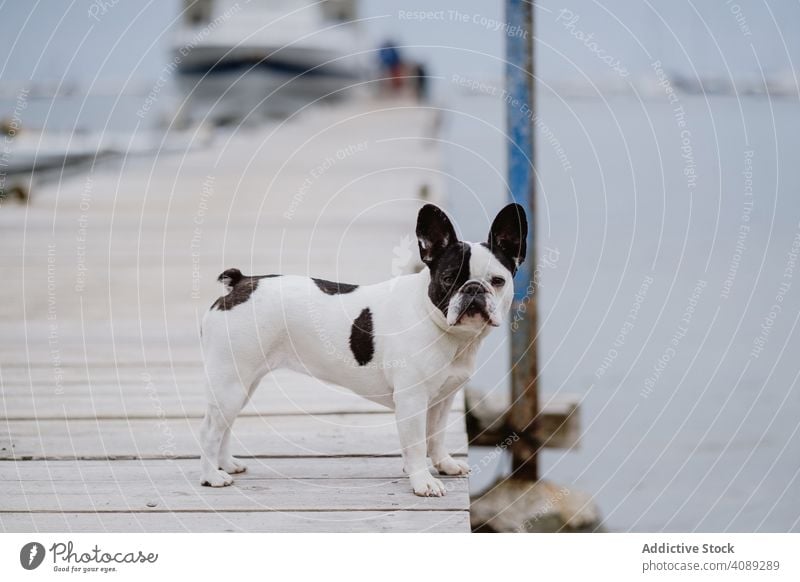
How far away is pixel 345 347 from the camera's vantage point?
2.20 meters

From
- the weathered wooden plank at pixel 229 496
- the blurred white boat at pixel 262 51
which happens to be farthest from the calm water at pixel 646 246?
the weathered wooden plank at pixel 229 496

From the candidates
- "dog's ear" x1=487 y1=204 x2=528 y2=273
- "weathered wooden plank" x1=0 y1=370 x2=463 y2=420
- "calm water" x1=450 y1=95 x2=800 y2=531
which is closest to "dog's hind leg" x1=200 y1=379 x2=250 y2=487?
"weathered wooden plank" x1=0 y1=370 x2=463 y2=420

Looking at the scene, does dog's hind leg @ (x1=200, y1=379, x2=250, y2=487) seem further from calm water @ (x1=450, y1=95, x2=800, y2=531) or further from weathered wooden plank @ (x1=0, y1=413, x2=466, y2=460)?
calm water @ (x1=450, y1=95, x2=800, y2=531)

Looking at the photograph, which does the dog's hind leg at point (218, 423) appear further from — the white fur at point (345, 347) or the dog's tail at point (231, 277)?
the dog's tail at point (231, 277)

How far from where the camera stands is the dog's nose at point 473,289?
2.04 m

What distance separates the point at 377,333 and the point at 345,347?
0.08 metres

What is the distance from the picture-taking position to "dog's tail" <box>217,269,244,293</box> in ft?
7.28

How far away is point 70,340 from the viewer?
142 inches

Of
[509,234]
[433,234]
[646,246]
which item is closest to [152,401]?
[433,234]

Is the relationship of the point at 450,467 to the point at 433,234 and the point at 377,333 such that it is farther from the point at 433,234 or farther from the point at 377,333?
the point at 433,234

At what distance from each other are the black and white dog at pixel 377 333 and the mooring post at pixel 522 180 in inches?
41.3
